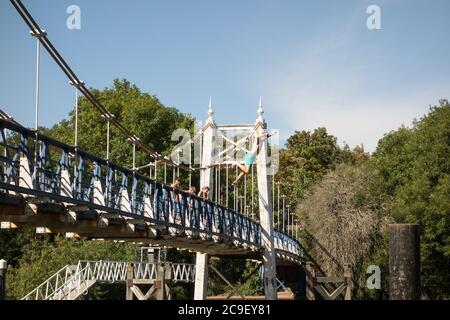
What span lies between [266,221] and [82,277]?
8.64 metres

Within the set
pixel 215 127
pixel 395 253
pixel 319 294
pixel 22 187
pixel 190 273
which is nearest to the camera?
pixel 395 253

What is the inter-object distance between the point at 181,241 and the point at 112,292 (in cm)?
1912

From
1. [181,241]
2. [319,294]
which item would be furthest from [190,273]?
[181,241]

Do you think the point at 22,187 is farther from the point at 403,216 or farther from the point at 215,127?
the point at 403,216

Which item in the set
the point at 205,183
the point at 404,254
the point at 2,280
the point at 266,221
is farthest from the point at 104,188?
the point at 266,221

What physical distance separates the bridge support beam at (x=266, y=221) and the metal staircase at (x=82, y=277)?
362 centimetres

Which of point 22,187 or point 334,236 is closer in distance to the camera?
point 22,187

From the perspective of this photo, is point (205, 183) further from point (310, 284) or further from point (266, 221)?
point (310, 284)

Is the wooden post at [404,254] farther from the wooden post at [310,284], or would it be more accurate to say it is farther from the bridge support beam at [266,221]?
the wooden post at [310,284]

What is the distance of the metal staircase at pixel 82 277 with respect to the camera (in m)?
34.2

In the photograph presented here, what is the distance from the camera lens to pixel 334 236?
41.1 metres

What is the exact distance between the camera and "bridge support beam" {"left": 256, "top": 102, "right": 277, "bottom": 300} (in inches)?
1211

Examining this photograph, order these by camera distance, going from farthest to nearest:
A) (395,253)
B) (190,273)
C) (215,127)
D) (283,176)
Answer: (283,176)
(190,273)
(215,127)
(395,253)

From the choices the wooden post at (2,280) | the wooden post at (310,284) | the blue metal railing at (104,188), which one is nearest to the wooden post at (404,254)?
the blue metal railing at (104,188)
